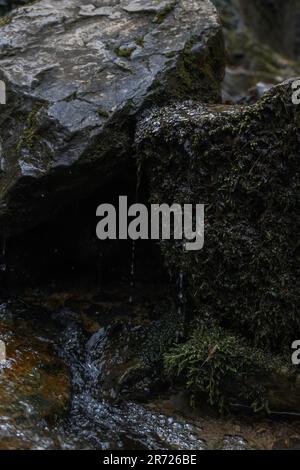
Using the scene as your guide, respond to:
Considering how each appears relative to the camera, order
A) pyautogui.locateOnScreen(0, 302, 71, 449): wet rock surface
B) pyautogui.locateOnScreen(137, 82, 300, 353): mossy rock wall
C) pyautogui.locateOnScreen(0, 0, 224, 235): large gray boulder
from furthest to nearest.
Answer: pyautogui.locateOnScreen(0, 0, 224, 235): large gray boulder
pyautogui.locateOnScreen(137, 82, 300, 353): mossy rock wall
pyautogui.locateOnScreen(0, 302, 71, 449): wet rock surface

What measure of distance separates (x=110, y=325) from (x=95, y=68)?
191 cm

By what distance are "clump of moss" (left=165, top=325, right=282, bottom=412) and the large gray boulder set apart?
4.53ft

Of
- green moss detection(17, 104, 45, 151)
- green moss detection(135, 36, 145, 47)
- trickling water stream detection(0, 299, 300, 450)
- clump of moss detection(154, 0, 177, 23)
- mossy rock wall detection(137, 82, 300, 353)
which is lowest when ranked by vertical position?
trickling water stream detection(0, 299, 300, 450)

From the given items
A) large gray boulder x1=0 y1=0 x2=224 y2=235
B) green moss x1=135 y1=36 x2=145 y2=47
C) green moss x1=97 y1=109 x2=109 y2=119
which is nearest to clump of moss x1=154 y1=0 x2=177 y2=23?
large gray boulder x1=0 y1=0 x2=224 y2=235

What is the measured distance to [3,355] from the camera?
375 cm

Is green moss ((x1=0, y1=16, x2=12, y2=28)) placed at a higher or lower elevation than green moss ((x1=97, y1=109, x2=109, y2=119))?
higher

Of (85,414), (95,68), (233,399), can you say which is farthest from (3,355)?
(95,68)

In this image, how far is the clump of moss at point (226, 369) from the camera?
3516 mm

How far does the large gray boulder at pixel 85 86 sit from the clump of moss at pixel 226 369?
4.53 feet

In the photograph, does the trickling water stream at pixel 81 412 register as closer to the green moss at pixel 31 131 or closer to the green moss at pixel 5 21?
the green moss at pixel 31 131

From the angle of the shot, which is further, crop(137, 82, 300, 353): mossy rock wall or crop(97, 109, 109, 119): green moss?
crop(97, 109, 109, 119): green moss

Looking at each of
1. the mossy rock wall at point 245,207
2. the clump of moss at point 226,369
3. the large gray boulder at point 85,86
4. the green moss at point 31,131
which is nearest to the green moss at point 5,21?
the large gray boulder at point 85,86

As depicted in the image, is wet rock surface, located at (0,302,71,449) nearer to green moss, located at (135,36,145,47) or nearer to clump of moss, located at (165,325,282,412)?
clump of moss, located at (165,325,282,412)

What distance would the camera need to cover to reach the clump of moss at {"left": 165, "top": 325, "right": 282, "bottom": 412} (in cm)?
352
